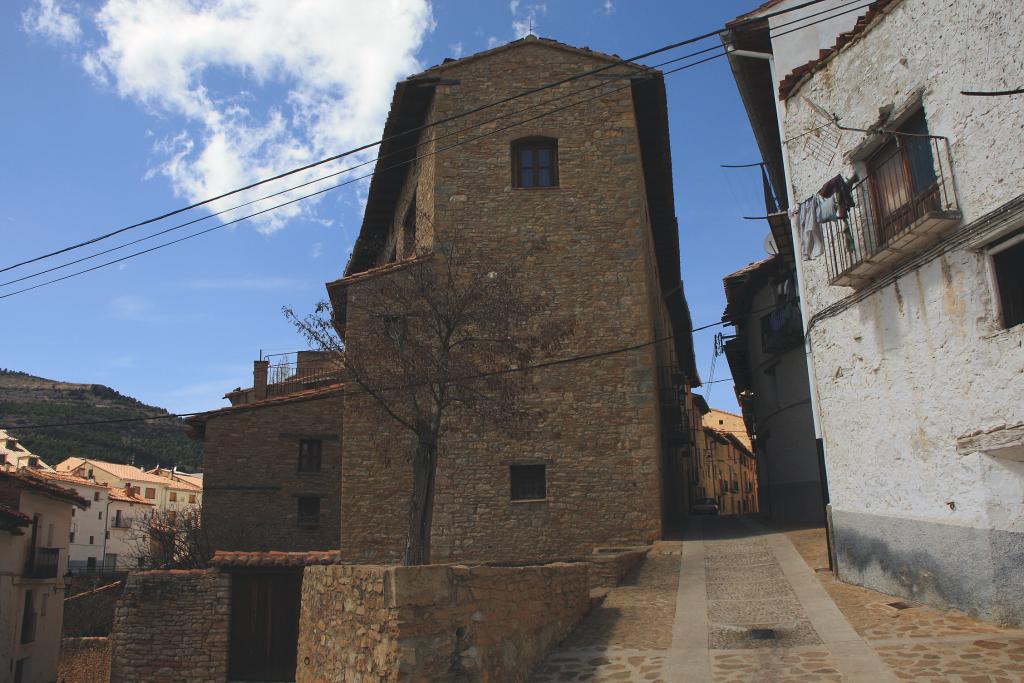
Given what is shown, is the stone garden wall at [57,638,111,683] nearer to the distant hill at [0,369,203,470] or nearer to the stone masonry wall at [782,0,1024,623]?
the stone masonry wall at [782,0,1024,623]

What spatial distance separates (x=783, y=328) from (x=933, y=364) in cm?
1073

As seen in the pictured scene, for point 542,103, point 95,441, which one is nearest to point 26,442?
point 95,441

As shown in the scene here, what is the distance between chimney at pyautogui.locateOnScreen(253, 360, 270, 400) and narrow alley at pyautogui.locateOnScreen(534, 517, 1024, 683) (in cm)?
1940

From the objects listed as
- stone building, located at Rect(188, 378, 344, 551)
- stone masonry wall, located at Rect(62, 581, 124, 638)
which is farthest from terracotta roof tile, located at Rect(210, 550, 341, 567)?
stone masonry wall, located at Rect(62, 581, 124, 638)

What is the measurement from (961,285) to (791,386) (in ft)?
40.5

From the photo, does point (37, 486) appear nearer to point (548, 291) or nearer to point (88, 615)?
point (88, 615)

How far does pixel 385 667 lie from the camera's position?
6.27 metres

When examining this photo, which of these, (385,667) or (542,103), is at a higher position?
(542,103)

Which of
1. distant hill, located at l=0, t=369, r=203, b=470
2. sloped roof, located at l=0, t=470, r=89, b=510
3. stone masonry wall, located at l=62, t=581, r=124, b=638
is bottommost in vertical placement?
stone masonry wall, located at l=62, t=581, r=124, b=638

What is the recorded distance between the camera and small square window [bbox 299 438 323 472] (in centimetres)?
2361

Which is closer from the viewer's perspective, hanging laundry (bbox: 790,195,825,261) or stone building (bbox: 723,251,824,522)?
hanging laundry (bbox: 790,195,825,261)

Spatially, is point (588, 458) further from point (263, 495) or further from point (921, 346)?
point (263, 495)

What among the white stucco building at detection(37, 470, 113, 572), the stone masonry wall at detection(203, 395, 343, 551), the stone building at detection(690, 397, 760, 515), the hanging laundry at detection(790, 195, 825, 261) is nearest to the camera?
the hanging laundry at detection(790, 195, 825, 261)

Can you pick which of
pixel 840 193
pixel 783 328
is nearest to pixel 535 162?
pixel 783 328
